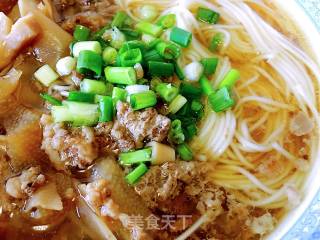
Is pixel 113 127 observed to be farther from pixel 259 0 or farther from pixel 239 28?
pixel 259 0

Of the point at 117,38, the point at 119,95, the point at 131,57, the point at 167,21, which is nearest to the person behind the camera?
the point at 119,95

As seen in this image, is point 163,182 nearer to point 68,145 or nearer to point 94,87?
point 68,145

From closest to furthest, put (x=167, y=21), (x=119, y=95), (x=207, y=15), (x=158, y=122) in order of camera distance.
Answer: (x=158, y=122), (x=119, y=95), (x=167, y=21), (x=207, y=15)

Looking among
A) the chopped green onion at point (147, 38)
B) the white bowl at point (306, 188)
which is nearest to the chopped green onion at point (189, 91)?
the chopped green onion at point (147, 38)

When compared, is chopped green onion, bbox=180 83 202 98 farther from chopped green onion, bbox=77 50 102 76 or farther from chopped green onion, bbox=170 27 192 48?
chopped green onion, bbox=77 50 102 76

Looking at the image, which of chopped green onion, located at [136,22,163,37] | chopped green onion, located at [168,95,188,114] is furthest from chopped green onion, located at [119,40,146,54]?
chopped green onion, located at [168,95,188,114]

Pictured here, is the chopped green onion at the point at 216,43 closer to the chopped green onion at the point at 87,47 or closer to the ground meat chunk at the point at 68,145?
the chopped green onion at the point at 87,47

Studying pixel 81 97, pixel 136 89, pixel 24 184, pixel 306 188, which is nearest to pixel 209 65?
pixel 136 89
